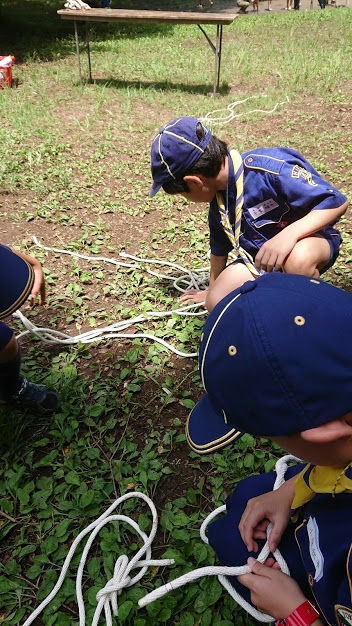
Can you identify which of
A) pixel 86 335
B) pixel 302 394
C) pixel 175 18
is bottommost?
pixel 86 335

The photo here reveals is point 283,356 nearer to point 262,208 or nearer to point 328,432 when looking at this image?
point 328,432

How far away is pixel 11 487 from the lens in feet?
6.12

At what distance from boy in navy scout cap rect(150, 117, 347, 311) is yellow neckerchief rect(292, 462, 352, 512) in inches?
41.3

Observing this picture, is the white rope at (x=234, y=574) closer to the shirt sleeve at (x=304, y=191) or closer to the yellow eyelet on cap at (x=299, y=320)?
the yellow eyelet on cap at (x=299, y=320)

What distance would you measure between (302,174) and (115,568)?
63.1 inches

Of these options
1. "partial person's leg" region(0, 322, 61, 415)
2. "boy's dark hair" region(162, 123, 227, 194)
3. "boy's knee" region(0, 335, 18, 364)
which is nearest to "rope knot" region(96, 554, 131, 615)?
"partial person's leg" region(0, 322, 61, 415)

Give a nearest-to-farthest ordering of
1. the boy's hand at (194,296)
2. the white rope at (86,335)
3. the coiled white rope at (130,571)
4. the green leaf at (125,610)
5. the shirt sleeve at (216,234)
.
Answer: the coiled white rope at (130,571), the green leaf at (125,610), the shirt sleeve at (216,234), the white rope at (86,335), the boy's hand at (194,296)

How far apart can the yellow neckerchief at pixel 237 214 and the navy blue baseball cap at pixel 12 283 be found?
0.85 meters

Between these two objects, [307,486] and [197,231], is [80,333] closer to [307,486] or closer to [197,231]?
[197,231]

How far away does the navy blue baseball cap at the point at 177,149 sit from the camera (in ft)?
6.34

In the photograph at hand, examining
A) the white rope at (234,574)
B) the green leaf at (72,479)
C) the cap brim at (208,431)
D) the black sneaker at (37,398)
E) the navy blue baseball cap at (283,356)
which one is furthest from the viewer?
the black sneaker at (37,398)

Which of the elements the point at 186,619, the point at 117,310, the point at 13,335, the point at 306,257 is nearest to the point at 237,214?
the point at 306,257

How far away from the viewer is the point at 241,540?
51.4 inches

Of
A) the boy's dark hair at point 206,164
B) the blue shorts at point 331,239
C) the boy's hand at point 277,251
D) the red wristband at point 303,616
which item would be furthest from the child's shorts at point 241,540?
the boy's dark hair at point 206,164
